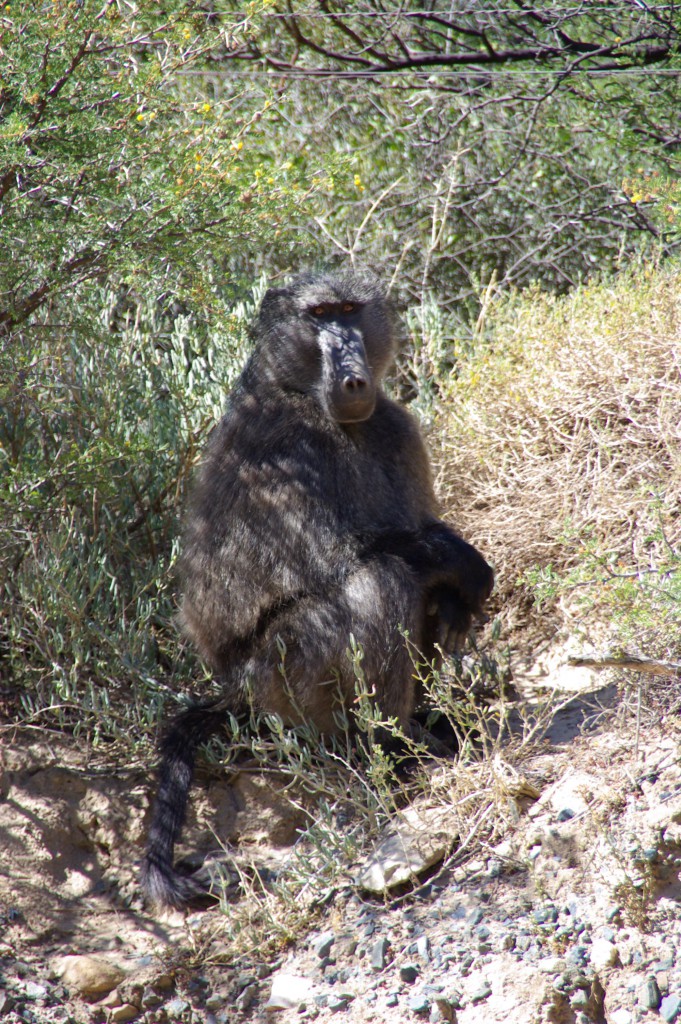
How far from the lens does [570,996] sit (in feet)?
7.89

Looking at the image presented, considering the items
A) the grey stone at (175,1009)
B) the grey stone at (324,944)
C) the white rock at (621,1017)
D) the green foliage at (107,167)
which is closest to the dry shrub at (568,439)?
the green foliage at (107,167)

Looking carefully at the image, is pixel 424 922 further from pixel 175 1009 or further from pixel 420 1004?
pixel 175 1009

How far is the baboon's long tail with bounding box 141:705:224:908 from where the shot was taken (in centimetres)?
306

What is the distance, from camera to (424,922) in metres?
2.79

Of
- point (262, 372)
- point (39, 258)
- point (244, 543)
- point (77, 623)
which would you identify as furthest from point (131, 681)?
point (39, 258)

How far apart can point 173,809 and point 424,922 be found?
0.84m

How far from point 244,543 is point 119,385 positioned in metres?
1.07

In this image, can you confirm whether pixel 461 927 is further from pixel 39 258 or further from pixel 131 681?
pixel 39 258

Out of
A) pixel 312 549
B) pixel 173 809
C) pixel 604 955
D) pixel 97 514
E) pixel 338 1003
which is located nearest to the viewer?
pixel 604 955

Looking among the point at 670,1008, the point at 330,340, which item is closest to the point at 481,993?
the point at 670,1008

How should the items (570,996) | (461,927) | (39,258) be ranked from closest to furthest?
(570,996) → (461,927) → (39,258)

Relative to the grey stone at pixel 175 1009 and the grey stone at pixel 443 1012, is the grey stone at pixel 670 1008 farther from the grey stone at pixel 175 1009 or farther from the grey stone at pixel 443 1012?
the grey stone at pixel 175 1009

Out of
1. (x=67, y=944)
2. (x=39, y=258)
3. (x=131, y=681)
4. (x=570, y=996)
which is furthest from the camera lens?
(x=131, y=681)

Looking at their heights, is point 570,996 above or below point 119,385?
below
